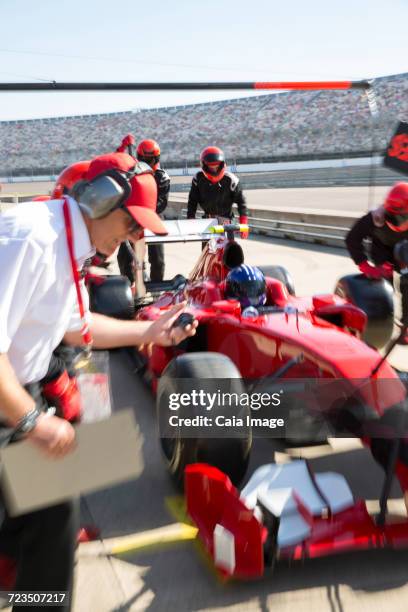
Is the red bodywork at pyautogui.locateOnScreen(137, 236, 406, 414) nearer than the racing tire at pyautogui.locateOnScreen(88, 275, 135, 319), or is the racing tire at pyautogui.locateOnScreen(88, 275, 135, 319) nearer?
the red bodywork at pyautogui.locateOnScreen(137, 236, 406, 414)

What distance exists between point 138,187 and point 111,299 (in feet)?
11.3

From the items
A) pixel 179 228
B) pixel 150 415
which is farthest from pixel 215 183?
pixel 150 415

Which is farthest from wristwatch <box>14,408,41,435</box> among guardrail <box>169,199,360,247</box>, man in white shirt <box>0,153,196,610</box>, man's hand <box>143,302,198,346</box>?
guardrail <box>169,199,360,247</box>

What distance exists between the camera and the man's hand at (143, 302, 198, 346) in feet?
7.86

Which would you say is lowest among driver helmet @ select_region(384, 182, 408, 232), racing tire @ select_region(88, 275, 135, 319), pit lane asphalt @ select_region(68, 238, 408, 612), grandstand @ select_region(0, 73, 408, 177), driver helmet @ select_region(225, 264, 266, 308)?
grandstand @ select_region(0, 73, 408, 177)

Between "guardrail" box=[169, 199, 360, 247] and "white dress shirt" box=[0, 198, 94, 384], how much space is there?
32.3ft

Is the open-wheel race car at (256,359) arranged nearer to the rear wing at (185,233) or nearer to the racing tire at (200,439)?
the racing tire at (200,439)

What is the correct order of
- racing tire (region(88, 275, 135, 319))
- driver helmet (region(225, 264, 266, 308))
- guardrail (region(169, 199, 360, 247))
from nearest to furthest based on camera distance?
driver helmet (region(225, 264, 266, 308))
racing tire (region(88, 275, 135, 319))
guardrail (region(169, 199, 360, 247))

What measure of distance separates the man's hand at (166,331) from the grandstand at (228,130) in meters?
37.8

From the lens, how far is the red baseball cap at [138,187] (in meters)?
1.86

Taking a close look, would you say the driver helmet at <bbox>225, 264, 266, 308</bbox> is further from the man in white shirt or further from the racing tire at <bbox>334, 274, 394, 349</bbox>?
the man in white shirt

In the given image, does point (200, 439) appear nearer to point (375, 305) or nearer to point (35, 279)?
point (35, 279)

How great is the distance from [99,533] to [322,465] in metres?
1.30

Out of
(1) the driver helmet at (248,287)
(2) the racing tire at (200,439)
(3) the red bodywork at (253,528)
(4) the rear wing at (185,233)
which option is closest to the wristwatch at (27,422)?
(3) the red bodywork at (253,528)
